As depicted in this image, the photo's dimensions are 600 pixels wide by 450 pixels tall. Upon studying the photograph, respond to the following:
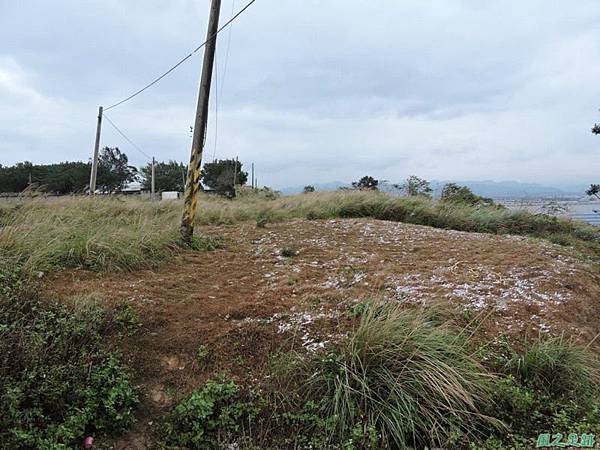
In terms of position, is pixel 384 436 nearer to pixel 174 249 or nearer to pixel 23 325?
pixel 23 325

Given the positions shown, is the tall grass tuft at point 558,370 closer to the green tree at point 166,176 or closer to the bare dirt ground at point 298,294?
the bare dirt ground at point 298,294

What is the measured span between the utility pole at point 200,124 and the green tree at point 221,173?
28.0 meters

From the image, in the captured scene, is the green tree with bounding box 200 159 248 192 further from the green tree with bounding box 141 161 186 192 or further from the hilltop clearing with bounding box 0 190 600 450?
the hilltop clearing with bounding box 0 190 600 450

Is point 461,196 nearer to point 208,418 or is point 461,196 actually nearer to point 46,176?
point 208,418

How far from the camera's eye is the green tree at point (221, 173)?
33562mm

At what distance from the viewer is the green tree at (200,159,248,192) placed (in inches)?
1321

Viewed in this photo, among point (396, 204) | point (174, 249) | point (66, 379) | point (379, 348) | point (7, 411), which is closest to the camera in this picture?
point (7, 411)

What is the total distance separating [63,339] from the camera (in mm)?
2248

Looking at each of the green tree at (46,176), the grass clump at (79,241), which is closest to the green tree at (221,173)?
the green tree at (46,176)

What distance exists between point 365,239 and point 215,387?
4269 mm

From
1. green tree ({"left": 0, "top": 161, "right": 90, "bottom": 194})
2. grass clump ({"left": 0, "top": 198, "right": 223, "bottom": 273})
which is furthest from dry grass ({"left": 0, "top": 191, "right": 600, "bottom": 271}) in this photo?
green tree ({"left": 0, "top": 161, "right": 90, "bottom": 194})

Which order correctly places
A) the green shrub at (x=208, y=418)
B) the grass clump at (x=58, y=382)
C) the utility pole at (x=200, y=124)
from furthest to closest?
the utility pole at (x=200, y=124) → the green shrub at (x=208, y=418) → the grass clump at (x=58, y=382)

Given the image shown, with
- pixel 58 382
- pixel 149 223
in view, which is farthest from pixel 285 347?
pixel 149 223

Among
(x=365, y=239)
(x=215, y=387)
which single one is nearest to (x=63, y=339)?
(x=215, y=387)
